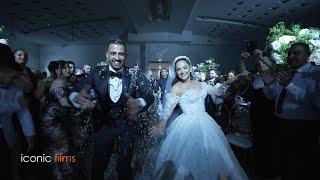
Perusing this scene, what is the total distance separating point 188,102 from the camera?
Result: 4680 mm

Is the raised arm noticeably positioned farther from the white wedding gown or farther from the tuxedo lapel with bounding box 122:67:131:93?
the tuxedo lapel with bounding box 122:67:131:93

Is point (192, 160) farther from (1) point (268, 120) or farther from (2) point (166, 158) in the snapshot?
(1) point (268, 120)

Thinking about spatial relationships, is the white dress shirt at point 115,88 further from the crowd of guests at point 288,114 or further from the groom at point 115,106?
the crowd of guests at point 288,114

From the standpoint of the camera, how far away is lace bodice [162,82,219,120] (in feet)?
15.1

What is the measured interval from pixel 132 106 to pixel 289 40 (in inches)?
87.3

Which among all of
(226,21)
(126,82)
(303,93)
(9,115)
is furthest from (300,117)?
(226,21)

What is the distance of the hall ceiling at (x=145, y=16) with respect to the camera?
44.0 feet

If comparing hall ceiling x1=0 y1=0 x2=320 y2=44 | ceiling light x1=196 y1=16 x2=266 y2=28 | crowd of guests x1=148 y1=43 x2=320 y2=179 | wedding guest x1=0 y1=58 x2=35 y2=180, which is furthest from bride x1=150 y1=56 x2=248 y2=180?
ceiling light x1=196 y1=16 x2=266 y2=28

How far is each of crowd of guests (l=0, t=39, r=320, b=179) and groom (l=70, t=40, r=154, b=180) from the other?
163 mm

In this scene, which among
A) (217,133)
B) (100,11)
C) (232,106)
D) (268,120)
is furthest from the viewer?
(100,11)

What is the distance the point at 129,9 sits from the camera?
45.0 feet

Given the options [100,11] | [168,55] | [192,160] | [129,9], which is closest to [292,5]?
[129,9]

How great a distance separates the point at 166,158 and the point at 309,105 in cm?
188

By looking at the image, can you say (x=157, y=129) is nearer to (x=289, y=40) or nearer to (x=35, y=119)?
(x=35, y=119)
